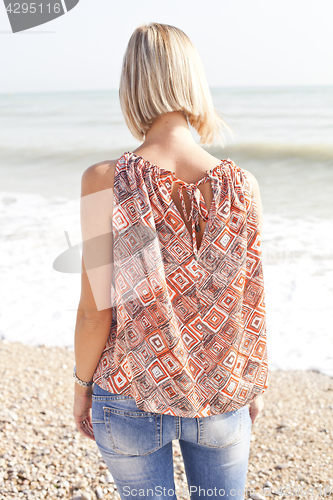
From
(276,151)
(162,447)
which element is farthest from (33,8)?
(276,151)

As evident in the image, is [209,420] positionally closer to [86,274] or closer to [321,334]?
[86,274]

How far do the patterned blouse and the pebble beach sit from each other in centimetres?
138

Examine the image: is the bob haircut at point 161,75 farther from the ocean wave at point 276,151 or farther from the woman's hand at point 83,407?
the ocean wave at point 276,151

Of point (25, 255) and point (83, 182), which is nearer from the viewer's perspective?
point (83, 182)

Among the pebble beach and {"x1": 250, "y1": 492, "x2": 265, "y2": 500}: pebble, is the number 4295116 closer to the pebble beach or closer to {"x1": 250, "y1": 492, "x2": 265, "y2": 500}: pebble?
the pebble beach

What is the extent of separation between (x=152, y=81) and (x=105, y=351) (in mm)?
768

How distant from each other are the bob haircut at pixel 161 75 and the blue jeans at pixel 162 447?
0.80m

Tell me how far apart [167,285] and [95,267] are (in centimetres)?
20

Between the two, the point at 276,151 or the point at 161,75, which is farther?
the point at 276,151

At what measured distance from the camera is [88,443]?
99.4 inches

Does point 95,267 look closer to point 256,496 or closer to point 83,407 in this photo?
point 83,407

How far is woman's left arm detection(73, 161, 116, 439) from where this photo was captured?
1.06 meters

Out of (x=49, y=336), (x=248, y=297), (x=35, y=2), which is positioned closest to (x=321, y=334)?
(x=49, y=336)

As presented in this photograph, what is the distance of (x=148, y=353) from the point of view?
111 cm
